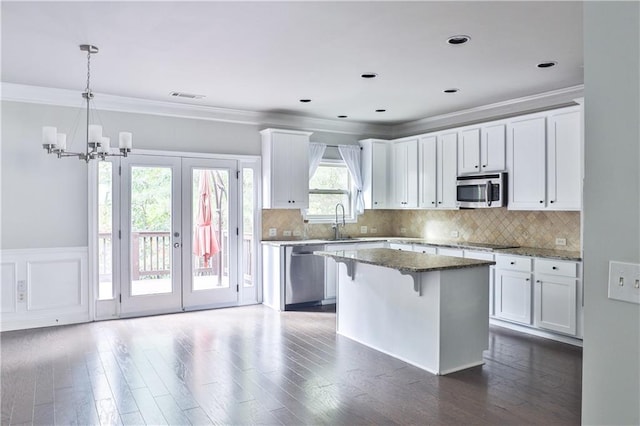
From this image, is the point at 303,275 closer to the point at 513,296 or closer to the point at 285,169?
the point at 285,169

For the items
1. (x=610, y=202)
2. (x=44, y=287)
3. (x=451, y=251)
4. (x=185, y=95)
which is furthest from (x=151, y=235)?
(x=610, y=202)

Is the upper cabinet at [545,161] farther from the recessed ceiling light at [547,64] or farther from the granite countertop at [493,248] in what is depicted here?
the recessed ceiling light at [547,64]

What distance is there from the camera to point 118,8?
10.2 ft

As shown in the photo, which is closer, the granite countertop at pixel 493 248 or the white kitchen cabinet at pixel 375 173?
the granite countertop at pixel 493 248

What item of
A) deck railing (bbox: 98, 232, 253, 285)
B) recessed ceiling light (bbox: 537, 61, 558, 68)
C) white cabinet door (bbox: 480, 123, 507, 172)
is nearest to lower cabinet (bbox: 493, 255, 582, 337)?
white cabinet door (bbox: 480, 123, 507, 172)

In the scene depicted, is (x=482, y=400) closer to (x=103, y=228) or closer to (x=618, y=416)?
(x=618, y=416)

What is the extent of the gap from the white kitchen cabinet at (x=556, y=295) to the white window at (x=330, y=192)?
323cm

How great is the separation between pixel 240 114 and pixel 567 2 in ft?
14.3

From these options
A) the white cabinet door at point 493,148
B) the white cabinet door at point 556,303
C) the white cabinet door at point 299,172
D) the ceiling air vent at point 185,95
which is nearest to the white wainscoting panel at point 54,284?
the ceiling air vent at point 185,95

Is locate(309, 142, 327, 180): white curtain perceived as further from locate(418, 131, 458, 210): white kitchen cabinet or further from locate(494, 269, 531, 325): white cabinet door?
locate(494, 269, 531, 325): white cabinet door

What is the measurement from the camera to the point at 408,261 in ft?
13.4

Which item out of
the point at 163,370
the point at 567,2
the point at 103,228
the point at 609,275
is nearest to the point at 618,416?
the point at 609,275

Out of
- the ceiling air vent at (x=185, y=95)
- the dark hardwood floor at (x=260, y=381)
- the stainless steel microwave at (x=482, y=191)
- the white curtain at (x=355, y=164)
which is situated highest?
the ceiling air vent at (x=185, y=95)

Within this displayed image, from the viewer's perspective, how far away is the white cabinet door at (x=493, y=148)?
5.61 m
